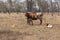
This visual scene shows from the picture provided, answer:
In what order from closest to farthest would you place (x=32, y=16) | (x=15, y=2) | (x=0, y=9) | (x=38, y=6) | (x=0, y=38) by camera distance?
(x=0, y=38), (x=32, y=16), (x=0, y=9), (x=38, y=6), (x=15, y=2)

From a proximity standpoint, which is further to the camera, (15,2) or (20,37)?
(15,2)

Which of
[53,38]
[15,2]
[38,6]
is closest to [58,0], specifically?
[38,6]

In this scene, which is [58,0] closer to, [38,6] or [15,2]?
[38,6]

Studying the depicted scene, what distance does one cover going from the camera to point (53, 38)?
10.6 meters

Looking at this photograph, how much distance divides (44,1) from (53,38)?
3023cm

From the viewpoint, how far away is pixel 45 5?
39875 millimetres

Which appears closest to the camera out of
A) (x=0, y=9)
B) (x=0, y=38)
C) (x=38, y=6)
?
(x=0, y=38)

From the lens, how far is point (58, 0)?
3925cm

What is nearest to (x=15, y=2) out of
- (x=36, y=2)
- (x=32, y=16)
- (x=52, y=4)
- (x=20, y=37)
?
(x=36, y=2)

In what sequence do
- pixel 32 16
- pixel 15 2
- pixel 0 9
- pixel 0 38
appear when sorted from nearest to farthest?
pixel 0 38
pixel 32 16
pixel 0 9
pixel 15 2

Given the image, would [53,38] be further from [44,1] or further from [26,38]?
[44,1]

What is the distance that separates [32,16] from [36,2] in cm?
2460

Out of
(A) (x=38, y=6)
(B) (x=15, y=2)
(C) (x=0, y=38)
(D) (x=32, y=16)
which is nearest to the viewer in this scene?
(C) (x=0, y=38)

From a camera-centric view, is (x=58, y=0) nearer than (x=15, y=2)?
Yes
